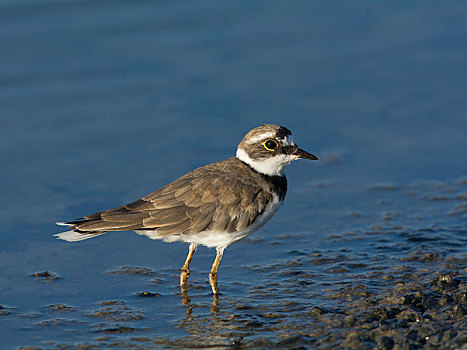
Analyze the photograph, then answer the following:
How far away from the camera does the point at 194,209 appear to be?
7.98 m

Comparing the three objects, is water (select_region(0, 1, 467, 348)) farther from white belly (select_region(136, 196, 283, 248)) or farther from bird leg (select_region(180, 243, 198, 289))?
white belly (select_region(136, 196, 283, 248))

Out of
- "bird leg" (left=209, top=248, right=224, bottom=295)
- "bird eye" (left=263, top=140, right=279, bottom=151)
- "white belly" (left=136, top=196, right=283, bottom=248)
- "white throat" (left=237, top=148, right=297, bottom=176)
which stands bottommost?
"bird leg" (left=209, top=248, right=224, bottom=295)

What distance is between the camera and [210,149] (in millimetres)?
10945

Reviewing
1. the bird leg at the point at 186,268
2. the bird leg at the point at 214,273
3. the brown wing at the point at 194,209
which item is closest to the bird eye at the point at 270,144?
the brown wing at the point at 194,209

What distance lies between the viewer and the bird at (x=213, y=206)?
789 centimetres

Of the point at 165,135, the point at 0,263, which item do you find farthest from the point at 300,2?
the point at 0,263

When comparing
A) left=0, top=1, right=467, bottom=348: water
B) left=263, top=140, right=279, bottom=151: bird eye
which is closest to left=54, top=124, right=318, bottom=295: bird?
left=263, top=140, right=279, bottom=151: bird eye

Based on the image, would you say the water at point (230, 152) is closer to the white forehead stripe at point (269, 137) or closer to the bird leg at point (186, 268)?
the bird leg at point (186, 268)

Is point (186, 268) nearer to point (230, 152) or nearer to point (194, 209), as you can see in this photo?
point (194, 209)

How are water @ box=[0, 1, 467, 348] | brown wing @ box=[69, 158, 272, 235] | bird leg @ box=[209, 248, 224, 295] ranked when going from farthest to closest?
1. bird leg @ box=[209, 248, 224, 295]
2. brown wing @ box=[69, 158, 272, 235]
3. water @ box=[0, 1, 467, 348]

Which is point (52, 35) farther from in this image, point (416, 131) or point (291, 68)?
point (416, 131)

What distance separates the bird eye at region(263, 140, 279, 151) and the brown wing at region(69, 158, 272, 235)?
0.41 metres

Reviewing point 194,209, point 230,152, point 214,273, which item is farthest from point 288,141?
point 230,152

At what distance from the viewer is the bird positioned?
789 centimetres
